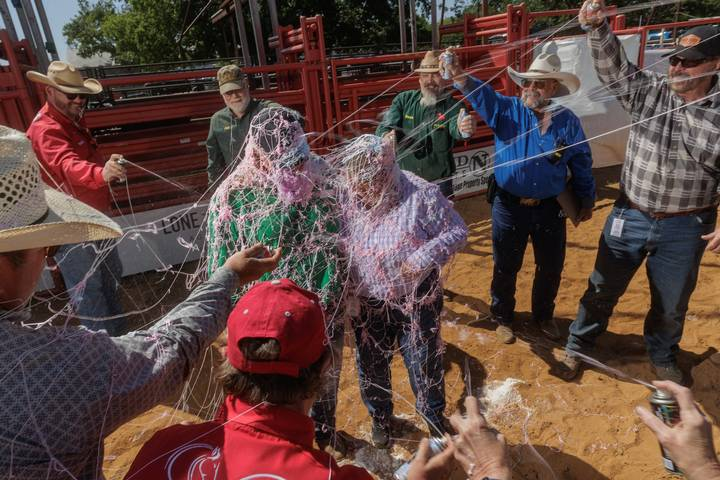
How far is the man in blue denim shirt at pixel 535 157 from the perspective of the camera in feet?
10.3

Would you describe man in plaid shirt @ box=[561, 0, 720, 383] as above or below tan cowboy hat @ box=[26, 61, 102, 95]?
below

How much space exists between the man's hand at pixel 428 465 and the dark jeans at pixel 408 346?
4.02 ft

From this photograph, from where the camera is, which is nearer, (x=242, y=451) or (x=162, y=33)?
(x=242, y=451)

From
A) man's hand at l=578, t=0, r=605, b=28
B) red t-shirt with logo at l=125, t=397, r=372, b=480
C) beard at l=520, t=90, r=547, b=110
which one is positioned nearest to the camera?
red t-shirt with logo at l=125, t=397, r=372, b=480

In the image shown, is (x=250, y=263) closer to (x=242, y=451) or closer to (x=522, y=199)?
(x=242, y=451)

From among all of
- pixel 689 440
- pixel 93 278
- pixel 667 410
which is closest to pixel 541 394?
pixel 667 410

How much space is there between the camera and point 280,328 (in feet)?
3.91

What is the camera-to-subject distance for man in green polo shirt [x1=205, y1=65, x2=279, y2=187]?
13.3ft

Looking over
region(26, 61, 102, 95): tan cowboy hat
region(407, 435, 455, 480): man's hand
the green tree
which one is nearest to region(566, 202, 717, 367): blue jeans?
region(407, 435, 455, 480): man's hand

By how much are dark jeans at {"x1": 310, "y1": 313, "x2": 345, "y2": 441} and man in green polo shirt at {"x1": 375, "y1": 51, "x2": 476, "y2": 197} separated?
217 cm

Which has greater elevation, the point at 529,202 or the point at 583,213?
the point at 529,202

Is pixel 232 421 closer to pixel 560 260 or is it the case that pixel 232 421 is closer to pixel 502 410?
pixel 502 410

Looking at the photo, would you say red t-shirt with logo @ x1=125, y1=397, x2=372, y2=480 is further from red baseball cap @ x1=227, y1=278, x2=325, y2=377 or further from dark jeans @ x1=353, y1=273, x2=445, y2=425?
dark jeans @ x1=353, y1=273, x2=445, y2=425

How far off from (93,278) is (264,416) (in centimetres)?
281
